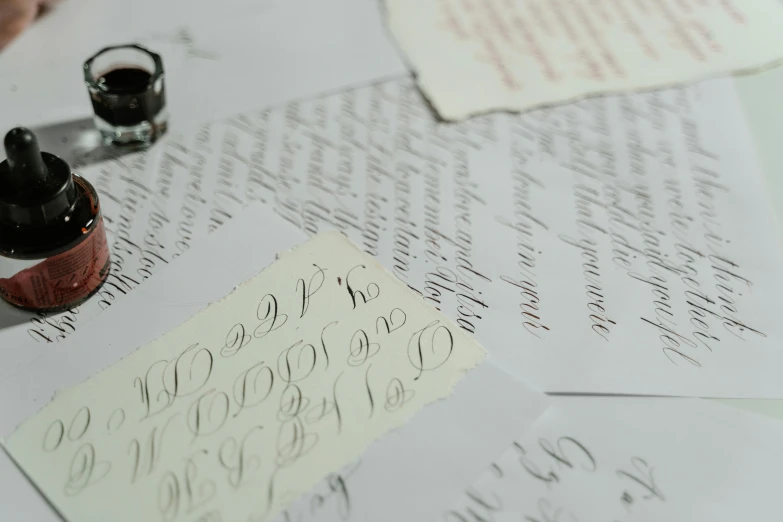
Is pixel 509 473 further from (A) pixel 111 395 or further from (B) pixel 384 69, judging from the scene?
(B) pixel 384 69

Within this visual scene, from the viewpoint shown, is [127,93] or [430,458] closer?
[430,458]

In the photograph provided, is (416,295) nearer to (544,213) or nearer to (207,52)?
(544,213)

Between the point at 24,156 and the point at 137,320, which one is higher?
the point at 24,156

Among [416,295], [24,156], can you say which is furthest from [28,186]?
[416,295]

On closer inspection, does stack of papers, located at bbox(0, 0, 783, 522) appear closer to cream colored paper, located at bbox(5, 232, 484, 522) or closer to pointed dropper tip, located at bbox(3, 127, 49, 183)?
cream colored paper, located at bbox(5, 232, 484, 522)

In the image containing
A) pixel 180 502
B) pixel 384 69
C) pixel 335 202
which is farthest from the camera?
pixel 384 69

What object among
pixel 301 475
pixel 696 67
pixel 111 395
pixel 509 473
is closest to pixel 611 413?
pixel 509 473

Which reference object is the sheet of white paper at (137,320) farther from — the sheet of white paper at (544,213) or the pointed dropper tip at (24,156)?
the pointed dropper tip at (24,156)
